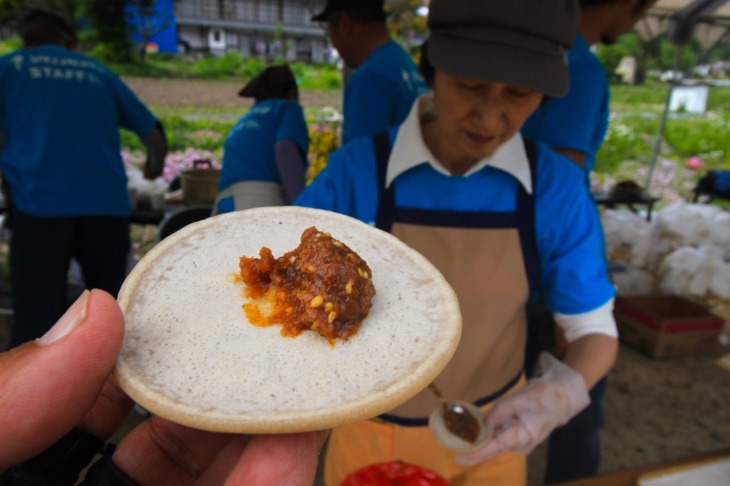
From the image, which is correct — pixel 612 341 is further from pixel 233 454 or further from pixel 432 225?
pixel 233 454

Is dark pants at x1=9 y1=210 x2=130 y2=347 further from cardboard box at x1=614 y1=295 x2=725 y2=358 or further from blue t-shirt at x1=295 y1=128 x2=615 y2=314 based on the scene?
cardboard box at x1=614 y1=295 x2=725 y2=358

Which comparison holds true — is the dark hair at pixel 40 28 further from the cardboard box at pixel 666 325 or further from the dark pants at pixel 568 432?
the cardboard box at pixel 666 325

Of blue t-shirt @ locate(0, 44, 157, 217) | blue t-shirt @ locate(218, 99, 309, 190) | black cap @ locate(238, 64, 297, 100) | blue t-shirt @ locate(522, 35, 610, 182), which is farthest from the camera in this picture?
black cap @ locate(238, 64, 297, 100)

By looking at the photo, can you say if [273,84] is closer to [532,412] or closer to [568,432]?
[532,412]

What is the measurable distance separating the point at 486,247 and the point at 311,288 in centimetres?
96

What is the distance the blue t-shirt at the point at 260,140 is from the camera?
3344 mm

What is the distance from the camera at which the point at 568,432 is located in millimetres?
2586

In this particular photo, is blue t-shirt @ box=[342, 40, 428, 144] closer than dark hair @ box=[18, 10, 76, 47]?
Yes

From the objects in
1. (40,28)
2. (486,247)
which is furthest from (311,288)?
(40,28)

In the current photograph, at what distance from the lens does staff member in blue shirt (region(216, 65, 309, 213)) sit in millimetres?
3229

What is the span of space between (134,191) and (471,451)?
3787 millimetres

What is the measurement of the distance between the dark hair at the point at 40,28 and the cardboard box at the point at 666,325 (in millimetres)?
5178

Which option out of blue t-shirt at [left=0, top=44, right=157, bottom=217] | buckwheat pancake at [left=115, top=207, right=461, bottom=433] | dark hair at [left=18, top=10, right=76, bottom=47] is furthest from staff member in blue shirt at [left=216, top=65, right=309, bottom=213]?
buckwheat pancake at [left=115, top=207, right=461, bottom=433]

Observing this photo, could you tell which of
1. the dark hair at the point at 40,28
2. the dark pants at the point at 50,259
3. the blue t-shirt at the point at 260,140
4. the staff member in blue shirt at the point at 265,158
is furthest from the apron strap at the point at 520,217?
the dark hair at the point at 40,28
